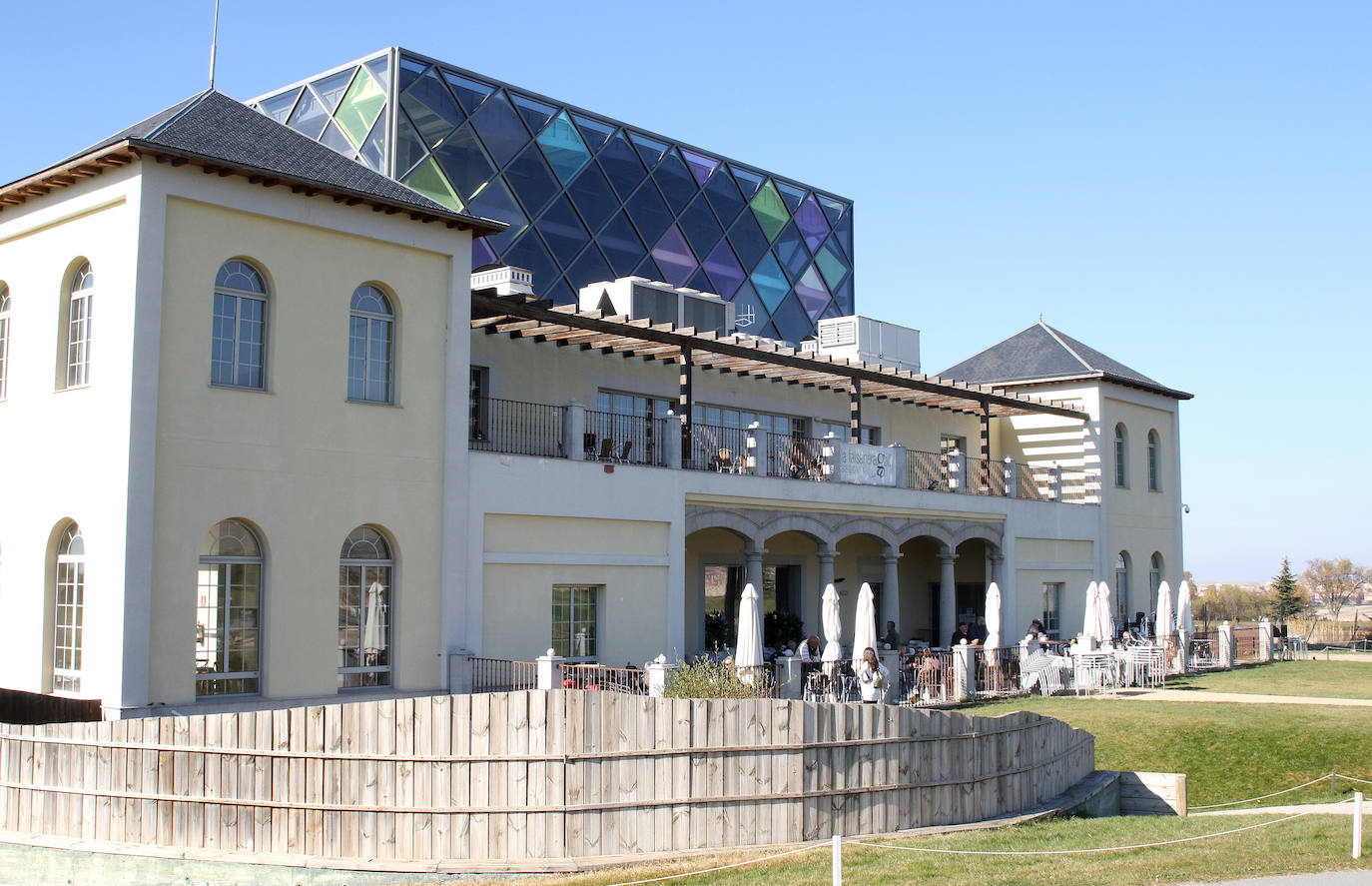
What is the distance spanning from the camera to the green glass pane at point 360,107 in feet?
103

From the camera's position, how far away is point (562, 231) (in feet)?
112

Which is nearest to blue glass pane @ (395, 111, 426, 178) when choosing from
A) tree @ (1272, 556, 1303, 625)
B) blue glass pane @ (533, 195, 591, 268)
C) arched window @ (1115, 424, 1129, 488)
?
blue glass pane @ (533, 195, 591, 268)

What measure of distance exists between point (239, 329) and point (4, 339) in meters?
4.19

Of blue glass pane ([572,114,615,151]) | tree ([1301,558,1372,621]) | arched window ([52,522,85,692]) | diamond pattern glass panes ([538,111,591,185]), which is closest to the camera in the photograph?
arched window ([52,522,85,692])

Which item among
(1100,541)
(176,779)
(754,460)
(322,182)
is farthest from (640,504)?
(1100,541)

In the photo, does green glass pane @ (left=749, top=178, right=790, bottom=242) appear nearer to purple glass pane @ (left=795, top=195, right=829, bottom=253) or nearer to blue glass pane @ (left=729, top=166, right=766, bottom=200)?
blue glass pane @ (left=729, top=166, right=766, bottom=200)

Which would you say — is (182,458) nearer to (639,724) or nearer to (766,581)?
(639,724)

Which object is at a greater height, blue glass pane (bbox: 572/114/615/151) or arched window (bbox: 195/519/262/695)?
blue glass pane (bbox: 572/114/615/151)

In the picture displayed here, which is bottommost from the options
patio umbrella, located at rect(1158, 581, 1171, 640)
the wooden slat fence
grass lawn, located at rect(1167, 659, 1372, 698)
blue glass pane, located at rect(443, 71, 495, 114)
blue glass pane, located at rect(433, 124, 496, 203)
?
grass lawn, located at rect(1167, 659, 1372, 698)

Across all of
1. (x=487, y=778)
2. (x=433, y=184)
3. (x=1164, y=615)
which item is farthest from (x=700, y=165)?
(x=487, y=778)

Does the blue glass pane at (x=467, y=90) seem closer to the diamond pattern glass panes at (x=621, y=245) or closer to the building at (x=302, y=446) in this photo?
the diamond pattern glass panes at (x=621, y=245)

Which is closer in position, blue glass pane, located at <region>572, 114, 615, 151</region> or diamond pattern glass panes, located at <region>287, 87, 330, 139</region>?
diamond pattern glass panes, located at <region>287, 87, 330, 139</region>

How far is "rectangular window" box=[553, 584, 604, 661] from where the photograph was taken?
69.4ft

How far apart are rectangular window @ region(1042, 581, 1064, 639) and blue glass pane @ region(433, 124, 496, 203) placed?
18.0 meters
